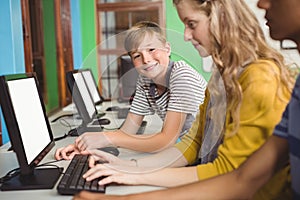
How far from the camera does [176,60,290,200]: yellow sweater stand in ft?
2.99

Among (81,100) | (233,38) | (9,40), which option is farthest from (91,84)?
(233,38)

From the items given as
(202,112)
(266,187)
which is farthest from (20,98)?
(266,187)

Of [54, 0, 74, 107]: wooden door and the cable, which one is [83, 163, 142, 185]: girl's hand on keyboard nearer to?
the cable

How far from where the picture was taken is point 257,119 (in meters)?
0.92

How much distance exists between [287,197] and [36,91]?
84 cm

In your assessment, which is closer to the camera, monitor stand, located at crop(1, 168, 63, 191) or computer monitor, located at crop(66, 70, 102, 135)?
monitor stand, located at crop(1, 168, 63, 191)

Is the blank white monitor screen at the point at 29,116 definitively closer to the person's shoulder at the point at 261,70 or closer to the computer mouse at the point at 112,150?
the computer mouse at the point at 112,150

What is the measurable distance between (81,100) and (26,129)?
931 millimetres

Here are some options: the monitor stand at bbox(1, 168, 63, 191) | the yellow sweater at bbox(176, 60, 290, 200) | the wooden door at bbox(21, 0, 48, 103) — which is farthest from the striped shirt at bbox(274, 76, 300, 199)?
the wooden door at bbox(21, 0, 48, 103)

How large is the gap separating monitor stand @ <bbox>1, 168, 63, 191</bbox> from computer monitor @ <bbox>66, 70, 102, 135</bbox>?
0.72m

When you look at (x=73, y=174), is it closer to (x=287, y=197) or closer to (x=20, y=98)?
(x=20, y=98)

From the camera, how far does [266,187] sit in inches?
35.5

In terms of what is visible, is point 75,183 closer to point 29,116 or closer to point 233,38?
point 29,116

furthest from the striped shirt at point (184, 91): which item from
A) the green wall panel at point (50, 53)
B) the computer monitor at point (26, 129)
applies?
the green wall panel at point (50, 53)
